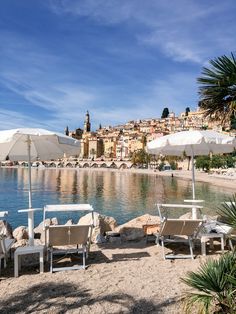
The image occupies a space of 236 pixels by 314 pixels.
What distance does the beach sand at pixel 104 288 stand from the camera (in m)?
3.91

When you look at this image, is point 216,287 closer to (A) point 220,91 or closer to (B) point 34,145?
(A) point 220,91

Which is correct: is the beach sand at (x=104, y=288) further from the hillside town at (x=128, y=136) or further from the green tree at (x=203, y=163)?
the hillside town at (x=128, y=136)

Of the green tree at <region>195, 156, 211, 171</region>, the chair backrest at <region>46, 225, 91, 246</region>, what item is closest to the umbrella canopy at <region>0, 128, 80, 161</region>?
the chair backrest at <region>46, 225, 91, 246</region>

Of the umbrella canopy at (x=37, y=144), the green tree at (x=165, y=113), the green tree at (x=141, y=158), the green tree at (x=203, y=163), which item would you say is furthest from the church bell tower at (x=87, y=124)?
the umbrella canopy at (x=37, y=144)

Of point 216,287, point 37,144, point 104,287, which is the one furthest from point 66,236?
point 216,287

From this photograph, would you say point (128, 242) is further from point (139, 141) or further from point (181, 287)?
point (139, 141)

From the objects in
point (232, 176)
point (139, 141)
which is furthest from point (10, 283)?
point (139, 141)

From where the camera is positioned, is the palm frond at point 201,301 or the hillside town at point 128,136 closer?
the palm frond at point 201,301

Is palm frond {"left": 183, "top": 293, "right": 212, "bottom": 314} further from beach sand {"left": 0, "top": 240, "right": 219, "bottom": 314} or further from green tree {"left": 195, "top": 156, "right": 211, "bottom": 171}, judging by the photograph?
green tree {"left": 195, "top": 156, "right": 211, "bottom": 171}

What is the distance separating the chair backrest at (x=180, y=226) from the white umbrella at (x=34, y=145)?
2139 mm

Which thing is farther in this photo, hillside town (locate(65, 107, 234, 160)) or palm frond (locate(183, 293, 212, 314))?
hillside town (locate(65, 107, 234, 160))

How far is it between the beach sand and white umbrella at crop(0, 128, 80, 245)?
114cm

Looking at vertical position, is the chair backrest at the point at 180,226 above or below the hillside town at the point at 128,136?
below

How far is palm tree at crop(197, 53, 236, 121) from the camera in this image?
4965 millimetres
